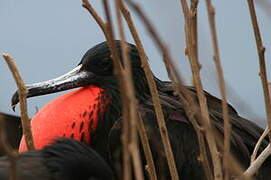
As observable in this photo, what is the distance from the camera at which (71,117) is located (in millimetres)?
2799

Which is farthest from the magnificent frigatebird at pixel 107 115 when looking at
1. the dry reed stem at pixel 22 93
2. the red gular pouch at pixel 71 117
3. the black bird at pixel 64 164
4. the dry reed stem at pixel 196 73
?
the dry reed stem at pixel 196 73

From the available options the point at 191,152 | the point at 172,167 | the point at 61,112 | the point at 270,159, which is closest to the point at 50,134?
the point at 61,112

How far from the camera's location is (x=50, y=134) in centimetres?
266

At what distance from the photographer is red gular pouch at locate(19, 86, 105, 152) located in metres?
2.70

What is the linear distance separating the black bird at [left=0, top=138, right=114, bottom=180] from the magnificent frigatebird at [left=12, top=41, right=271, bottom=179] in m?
0.48

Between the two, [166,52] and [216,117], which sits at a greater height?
[166,52]

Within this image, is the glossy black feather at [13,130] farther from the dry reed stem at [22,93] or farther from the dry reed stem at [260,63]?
the dry reed stem at [260,63]

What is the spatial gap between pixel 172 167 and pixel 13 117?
2.89 meters

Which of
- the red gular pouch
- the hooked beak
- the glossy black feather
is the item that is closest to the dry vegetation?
the red gular pouch

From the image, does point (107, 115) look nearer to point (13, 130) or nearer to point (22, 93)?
point (22, 93)

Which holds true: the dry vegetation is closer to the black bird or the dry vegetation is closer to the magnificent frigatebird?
the black bird

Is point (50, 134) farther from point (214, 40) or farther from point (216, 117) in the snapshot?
point (214, 40)

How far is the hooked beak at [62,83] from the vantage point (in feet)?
9.28

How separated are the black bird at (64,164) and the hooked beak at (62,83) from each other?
1.97 feet
